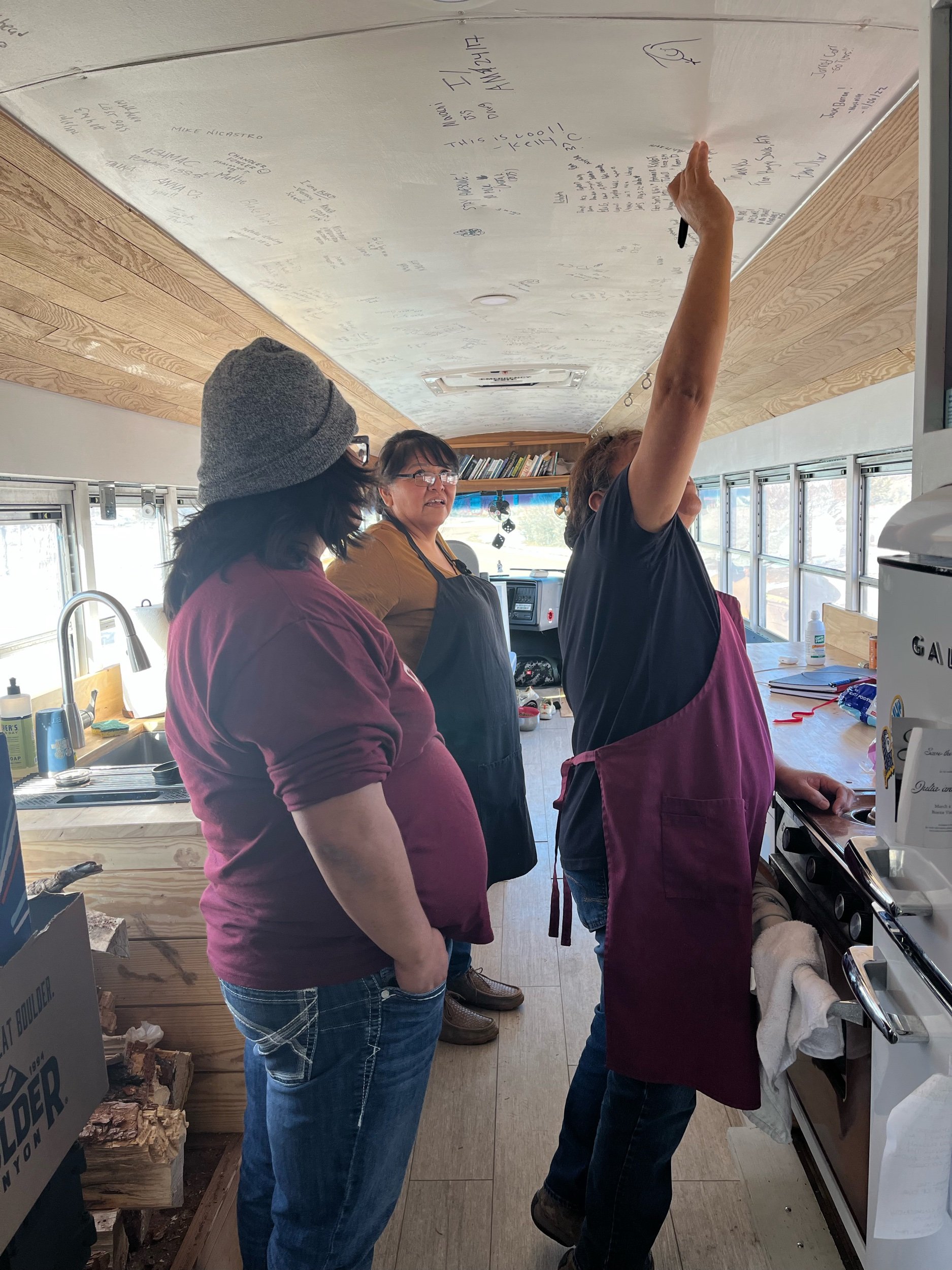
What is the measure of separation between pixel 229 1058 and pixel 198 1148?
0.24m

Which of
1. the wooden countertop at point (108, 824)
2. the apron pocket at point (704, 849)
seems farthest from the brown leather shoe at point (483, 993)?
the apron pocket at point (704, 849)

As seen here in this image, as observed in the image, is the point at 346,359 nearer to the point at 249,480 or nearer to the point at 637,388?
the point at 637,388

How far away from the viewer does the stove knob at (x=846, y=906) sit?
1.48 meters

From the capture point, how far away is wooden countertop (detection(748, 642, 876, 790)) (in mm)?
2059

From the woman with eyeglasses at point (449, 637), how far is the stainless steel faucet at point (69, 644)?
52 cm

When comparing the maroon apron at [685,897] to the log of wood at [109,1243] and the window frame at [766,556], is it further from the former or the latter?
the window frame at [766,556]

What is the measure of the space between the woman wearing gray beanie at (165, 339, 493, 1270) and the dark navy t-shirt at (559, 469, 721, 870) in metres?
0.36

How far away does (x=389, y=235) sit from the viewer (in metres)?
2.03

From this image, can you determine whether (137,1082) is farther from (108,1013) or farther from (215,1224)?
(215,1224)

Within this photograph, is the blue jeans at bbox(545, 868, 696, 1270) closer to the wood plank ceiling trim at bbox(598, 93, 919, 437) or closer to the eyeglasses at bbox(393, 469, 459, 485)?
the wood plank ceiling trim at bbox(598, 93, 919, 437)

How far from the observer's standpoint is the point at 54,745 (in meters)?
2.33

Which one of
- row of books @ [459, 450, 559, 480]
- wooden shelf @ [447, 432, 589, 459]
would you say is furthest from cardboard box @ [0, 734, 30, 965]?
row of books @ [459, 450, 559, 480]

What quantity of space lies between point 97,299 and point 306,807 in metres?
1.50
